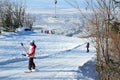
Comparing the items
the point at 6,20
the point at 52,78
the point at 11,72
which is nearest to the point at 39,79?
the point at 52,78

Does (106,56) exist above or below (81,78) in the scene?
above

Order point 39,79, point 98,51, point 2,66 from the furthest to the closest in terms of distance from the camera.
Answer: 1. point 2,66
2. point 39,79
3. point 98,51

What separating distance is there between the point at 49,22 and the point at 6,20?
55.2 meters

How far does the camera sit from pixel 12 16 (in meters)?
85.7

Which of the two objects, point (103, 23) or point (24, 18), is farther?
point (24, 18)

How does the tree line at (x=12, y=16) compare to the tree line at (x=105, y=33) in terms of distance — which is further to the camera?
the tree line at (x=12, y=16)

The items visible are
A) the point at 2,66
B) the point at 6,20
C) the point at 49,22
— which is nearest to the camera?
the point at 2,66

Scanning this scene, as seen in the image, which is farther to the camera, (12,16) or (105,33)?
(12,16)

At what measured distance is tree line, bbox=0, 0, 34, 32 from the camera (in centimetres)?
7944

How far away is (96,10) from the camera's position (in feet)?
27.5

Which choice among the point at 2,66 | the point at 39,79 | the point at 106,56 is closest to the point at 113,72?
the point at 106,56

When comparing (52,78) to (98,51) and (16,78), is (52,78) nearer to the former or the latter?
(16,78)

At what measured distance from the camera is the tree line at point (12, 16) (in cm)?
7944

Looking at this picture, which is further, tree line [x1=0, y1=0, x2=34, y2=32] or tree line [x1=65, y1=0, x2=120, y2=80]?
tree line [x1=0, y1=0, x2=34, y2=32]
